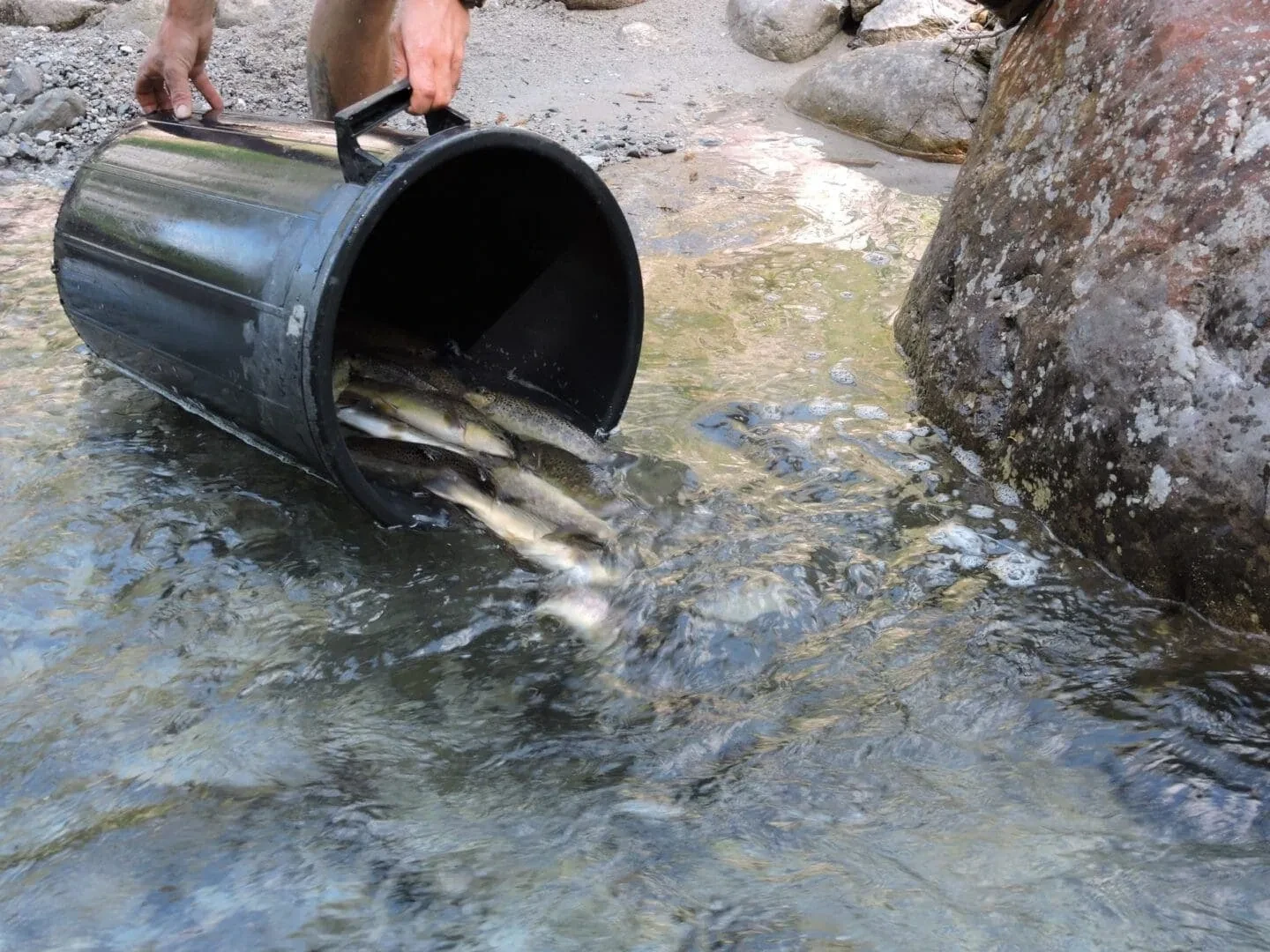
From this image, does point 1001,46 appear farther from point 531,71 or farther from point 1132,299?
point 1132,299

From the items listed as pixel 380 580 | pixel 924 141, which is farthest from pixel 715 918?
pixel 924 141

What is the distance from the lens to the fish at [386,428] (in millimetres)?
3047

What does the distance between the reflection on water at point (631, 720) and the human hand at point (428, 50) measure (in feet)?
3.50

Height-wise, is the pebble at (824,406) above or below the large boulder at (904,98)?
below

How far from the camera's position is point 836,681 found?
90.7 inches

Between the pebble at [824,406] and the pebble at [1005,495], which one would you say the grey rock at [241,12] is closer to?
the pebble at [824,406]

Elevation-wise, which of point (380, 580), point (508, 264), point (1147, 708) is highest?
point (508, 264)

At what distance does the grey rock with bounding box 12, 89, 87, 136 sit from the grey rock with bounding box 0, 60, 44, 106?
164 millimetres

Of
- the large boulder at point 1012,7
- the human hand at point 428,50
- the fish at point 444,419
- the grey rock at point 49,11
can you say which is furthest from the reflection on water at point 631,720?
the grey rock at point 49,11

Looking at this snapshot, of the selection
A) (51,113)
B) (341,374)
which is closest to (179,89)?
(341,374)

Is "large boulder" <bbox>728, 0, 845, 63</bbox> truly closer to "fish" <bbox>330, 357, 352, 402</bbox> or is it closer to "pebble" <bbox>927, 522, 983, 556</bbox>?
"fish" <bbox>330, 357, 352, 402</bbox>

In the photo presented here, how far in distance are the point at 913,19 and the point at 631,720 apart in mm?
6845

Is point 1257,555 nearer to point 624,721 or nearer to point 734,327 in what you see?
point 624,721

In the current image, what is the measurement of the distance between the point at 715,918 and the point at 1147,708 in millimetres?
1036
